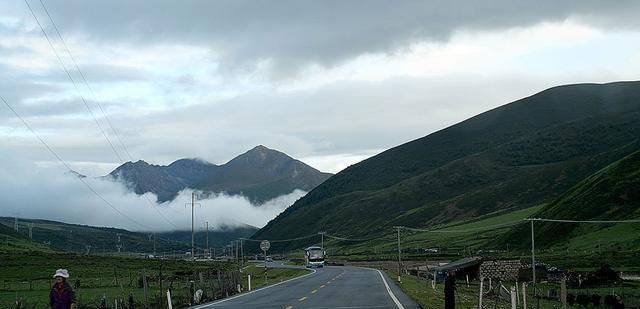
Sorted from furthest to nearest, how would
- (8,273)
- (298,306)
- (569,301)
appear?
(8,273) < (569,301) < (298,306)

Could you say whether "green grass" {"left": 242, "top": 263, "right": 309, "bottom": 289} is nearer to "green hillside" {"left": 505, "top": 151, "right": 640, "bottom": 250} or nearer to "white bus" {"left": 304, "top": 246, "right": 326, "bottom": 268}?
"white bus" {"left": 304, "top": 246, "right": 326, "bottom": 268}

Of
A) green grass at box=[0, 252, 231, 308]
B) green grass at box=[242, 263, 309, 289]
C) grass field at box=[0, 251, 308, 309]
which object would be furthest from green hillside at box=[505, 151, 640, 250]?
green grass at box=[0, 252, 231, 308]

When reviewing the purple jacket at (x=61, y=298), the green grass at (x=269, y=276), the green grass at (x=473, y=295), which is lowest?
the green grass at (x=269, y=276)

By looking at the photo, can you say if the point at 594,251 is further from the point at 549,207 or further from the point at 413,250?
the point at 413,250

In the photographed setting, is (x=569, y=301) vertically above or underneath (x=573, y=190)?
underneath

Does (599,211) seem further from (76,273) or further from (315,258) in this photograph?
(76,273)

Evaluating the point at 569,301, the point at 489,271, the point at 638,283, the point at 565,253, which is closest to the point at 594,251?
the point at 565,253

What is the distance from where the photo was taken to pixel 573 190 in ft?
488

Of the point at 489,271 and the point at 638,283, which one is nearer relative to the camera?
the point at 638,283

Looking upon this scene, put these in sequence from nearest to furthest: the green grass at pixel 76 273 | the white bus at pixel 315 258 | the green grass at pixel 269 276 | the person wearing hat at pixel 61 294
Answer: the person wearing hat at pixel 61 294
the green grass at pixel 269 276
the green grass at pixel 76 273
the white bus at pixel 315 258

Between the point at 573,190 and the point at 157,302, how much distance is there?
12599cm

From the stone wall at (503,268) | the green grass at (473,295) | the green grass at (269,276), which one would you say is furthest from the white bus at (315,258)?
the green grass at (473,295)

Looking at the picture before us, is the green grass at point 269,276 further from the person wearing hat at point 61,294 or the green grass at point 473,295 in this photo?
the person wearing hat at point 61,294

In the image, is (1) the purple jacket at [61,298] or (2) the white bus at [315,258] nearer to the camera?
(1) the purple jacket at [61,298]
